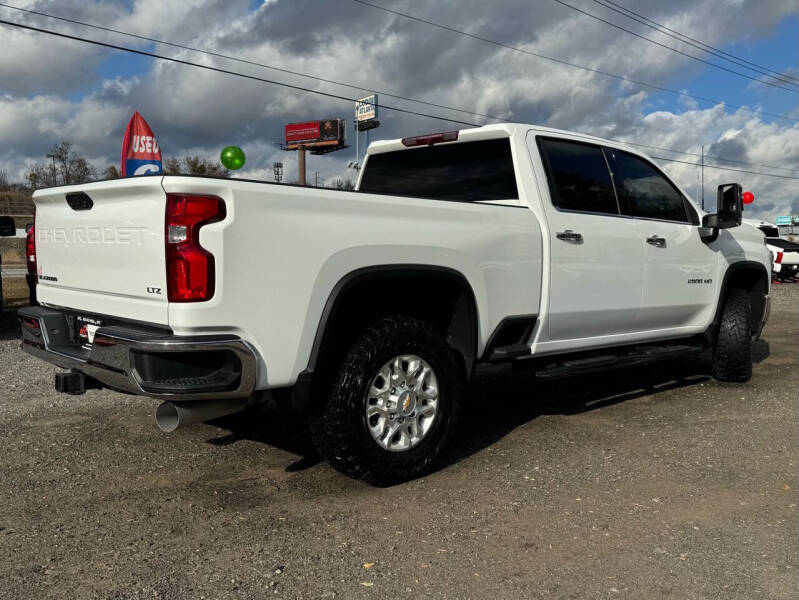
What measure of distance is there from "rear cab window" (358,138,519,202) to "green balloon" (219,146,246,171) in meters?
3.88

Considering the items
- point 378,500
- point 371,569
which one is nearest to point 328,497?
point 378,500

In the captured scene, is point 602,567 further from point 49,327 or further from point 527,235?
point 49,327

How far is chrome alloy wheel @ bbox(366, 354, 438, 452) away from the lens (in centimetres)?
362

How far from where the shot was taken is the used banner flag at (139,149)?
27.6ft

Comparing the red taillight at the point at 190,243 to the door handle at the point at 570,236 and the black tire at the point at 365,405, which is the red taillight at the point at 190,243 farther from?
the door handle at the point at 570,236

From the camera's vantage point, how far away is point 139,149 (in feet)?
27.9

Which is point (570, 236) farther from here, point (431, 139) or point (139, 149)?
point (139, 149)

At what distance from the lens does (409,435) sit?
12.3 ft

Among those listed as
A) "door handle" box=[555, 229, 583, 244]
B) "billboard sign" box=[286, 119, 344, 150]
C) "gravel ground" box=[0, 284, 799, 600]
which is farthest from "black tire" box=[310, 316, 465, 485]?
"billboard sign" box=[286, 119, 344, 150]

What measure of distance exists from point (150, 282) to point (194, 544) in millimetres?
1149

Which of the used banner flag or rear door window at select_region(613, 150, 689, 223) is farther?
the used banner flag

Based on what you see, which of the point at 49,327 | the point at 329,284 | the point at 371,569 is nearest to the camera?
the point at 371,569

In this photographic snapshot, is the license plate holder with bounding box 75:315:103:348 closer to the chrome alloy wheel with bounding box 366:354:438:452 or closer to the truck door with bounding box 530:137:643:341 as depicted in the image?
the chrome alloy wheel with bounding box 366:354:438:452

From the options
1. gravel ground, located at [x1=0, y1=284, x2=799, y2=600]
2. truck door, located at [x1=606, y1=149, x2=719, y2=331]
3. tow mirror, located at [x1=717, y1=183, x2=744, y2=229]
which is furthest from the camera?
tow mirror, located at [x1=717, y1=183, x2=744, y2=229]
